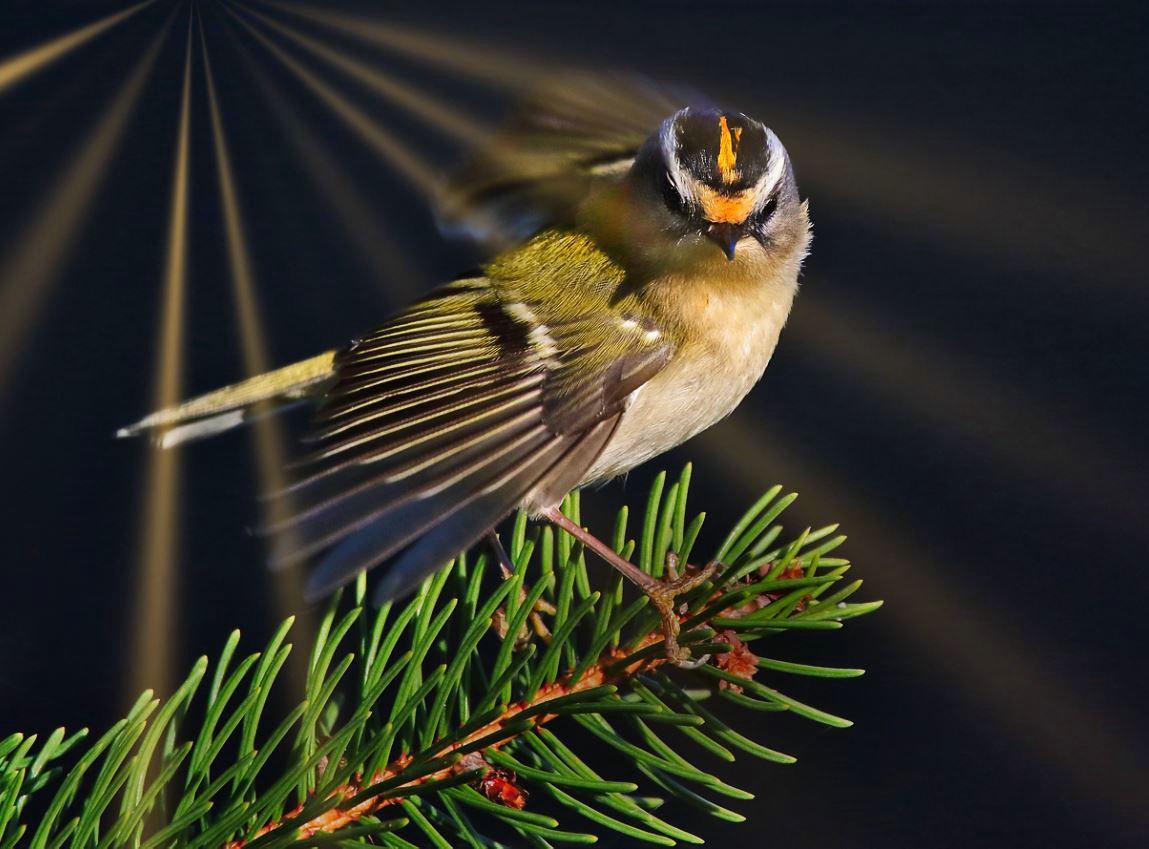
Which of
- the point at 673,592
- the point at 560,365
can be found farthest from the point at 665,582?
the point at 560,365

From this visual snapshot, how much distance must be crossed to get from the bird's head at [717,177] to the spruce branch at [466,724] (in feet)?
0.61

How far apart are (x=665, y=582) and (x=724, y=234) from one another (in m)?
0.21

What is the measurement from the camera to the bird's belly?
2.09 ft

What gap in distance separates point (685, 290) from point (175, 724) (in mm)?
369

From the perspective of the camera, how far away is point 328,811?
398 mm

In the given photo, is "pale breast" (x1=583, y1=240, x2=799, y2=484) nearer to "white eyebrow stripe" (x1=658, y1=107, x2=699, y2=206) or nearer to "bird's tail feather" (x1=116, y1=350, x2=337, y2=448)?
"white eyebrow stripe" (x1=658, y1=107, x2=699, y2=206)

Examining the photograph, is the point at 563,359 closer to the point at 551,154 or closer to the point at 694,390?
the point at 694,390

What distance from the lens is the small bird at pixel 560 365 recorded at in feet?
1.61

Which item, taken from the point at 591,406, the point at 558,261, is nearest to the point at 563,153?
the point at 558,261

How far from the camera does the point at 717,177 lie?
0.62 meters

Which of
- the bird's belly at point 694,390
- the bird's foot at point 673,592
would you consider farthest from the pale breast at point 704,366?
the bird's foot at point 673,592

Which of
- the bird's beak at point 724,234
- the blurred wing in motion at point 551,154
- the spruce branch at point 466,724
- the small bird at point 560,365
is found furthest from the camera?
the blurred wing in motion at point 551,154

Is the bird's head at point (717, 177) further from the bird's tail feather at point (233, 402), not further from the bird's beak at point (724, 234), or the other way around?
the bird's tail feather at point (233, 402)

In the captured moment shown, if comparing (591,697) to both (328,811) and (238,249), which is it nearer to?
(328,811)
